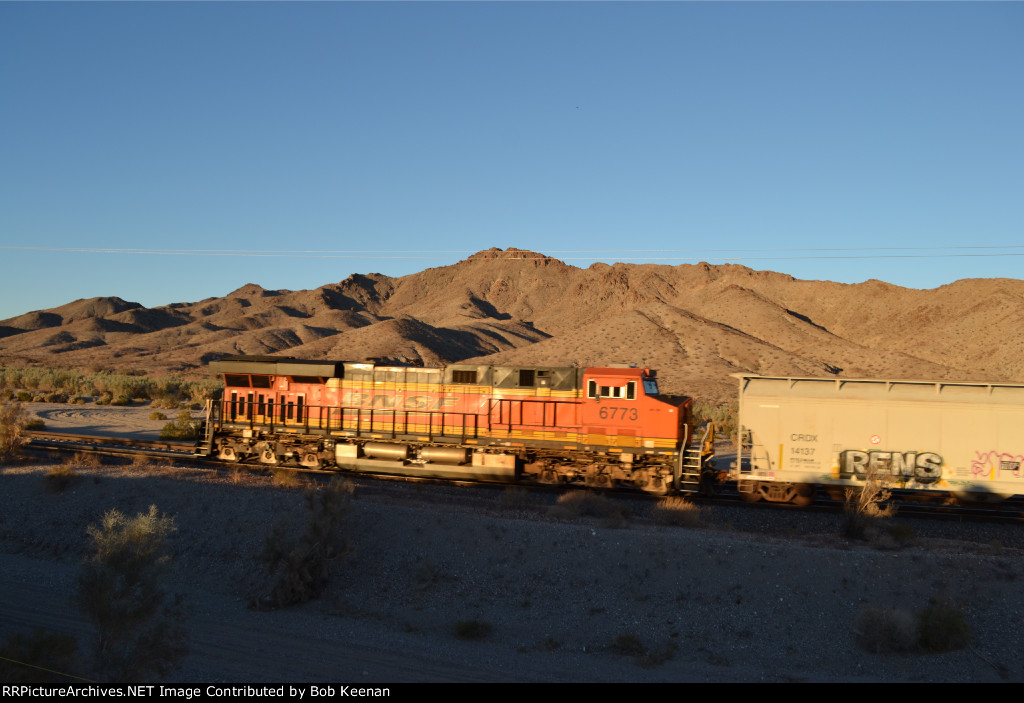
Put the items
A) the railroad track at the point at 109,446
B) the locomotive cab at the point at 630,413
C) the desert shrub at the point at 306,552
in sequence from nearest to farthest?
the desert shrub at the point at 306,552 < the locomotive cab at the point at 630,413 < the railroad track at the point at 109,446

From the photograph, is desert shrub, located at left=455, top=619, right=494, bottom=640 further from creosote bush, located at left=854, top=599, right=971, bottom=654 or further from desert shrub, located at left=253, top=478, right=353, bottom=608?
creosote bush, located at left=854, top=599, right=971, bottom=654

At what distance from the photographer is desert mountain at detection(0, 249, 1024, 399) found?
2566 inches

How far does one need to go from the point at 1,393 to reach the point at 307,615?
4320cm

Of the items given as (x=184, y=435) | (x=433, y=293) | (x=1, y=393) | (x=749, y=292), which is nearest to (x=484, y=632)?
(x=184, y=435)

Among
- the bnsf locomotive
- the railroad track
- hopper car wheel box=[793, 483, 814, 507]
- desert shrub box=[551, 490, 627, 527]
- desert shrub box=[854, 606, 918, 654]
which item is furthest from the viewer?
the railroad track

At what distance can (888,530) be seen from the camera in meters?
14.5

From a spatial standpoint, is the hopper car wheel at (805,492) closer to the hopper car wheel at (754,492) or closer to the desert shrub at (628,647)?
the hopper car wheel at (754,492)

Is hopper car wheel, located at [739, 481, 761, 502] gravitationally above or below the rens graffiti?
below

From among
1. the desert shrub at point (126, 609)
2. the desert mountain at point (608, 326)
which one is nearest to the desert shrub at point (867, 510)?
the desert shrub at point (126, 609)

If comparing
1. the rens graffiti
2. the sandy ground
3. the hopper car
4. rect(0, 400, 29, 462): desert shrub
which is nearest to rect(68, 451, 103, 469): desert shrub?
rect(0, 400, 29, 462): desert shrub

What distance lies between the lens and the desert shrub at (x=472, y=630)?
459 inches

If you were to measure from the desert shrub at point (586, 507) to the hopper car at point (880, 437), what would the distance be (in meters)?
4.33

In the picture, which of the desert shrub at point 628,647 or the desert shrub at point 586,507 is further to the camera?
the desert shrub at point 586,507

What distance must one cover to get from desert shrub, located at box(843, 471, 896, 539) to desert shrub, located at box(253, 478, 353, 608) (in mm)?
11445
